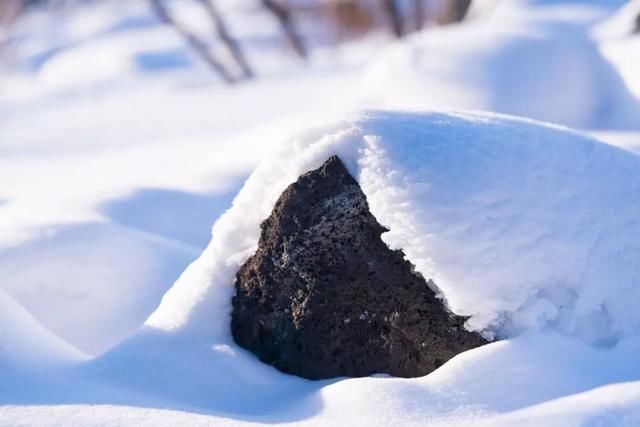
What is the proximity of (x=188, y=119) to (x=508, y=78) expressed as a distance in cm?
276

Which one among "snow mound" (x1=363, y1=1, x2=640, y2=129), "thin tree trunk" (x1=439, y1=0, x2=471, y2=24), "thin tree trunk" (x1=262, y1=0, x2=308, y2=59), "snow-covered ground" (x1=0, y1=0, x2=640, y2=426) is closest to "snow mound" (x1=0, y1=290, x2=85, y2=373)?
"snow-covered ground" (x1=0, y1=0, x2=640, y2=426)

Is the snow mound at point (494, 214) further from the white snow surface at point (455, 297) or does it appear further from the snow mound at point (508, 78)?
the snow mound at point (508, 78)

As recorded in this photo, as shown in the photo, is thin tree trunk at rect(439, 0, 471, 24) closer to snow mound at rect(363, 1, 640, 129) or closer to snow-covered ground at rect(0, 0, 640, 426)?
snow mound at rect(363, 1, 640, 129)

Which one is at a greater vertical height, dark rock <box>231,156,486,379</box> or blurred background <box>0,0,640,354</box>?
blurred background <box>0,0,640,354</box>

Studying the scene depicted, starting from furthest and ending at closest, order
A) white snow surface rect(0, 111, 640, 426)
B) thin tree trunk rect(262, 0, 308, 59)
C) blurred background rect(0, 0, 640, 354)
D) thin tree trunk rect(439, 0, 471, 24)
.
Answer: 1. thin tree trunk rect(262, 0, 308, 59)
2. thin tree trunk rect(439, 0, 471, 24)
3. blurred background rect(0, 0, 640, 354)
4. white snow surface rect(0, 111, 640, 426)

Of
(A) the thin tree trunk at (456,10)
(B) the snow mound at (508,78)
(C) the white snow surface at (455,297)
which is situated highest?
→ (A) the thin tree trunk at (456,10)

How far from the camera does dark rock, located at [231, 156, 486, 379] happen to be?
1.77 metres

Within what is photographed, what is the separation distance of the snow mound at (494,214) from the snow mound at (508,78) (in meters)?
2.39

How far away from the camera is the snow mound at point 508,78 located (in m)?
4.38

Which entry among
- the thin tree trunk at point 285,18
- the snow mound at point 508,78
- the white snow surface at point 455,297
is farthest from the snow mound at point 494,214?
the thin tree trunk at point 285,18

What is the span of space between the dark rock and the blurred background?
180mm

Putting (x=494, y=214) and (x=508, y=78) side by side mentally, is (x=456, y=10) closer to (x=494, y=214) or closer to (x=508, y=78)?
(x=508, y=78)

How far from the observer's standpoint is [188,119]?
21.8 feet

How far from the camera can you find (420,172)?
1772 mm
